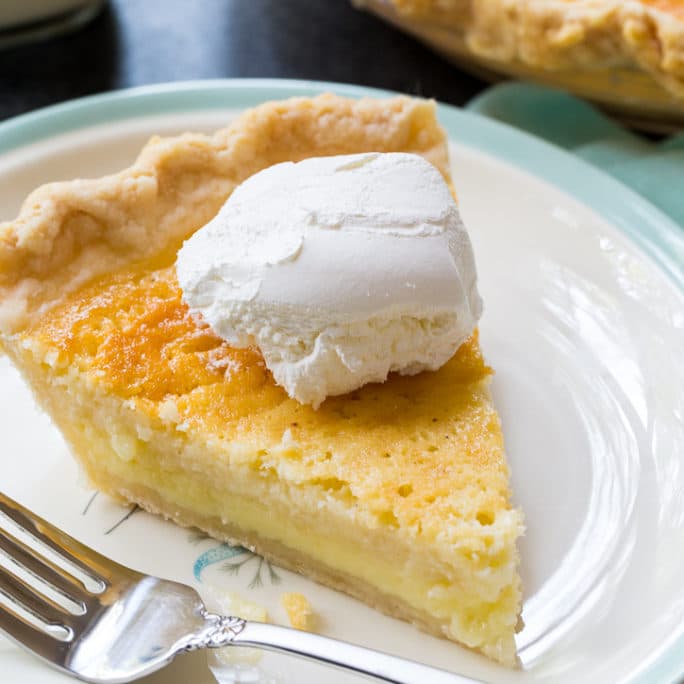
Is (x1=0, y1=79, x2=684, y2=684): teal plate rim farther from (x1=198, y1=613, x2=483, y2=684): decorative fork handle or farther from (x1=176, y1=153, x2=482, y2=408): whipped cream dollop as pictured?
(x1=198, y1=613, x2=483, y2=684): decorative fork handle

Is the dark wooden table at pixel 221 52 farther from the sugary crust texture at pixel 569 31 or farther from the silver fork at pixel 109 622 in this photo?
the silver fork at pixel 109 622

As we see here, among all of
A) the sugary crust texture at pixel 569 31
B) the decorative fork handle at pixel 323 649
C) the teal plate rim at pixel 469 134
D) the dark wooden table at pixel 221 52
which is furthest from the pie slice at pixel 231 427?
the dark wooden table at pixel 221 52

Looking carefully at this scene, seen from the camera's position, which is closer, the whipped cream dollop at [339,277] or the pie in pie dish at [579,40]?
the whipped cream dollop at [339,277]

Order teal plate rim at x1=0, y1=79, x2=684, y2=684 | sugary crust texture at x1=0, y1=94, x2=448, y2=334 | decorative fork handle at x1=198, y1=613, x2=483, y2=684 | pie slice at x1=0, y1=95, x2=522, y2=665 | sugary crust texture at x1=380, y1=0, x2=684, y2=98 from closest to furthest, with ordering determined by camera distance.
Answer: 1. decorative fork handle at x1=198, y1=613, x2=483, y2=684
2. pie slice at x1=0, y1=95, x2=522, y2=665
3. sugary crust texture at x1=0, y1=94, x2=448, y2=334
4. teal plate rim at x1=0, y1=79, x2=684, y2=684
5. sugary crust texture at x1=380, y1=0, x2=684, y2=98

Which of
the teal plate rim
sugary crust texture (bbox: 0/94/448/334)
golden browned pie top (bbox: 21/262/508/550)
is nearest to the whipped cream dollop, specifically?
golden browned pie top (bbox: 21/262/508/550)

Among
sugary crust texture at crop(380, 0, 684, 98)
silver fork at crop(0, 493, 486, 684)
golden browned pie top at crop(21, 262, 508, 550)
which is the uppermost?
sugary crust texture at crop(380, 0, 684, 98)

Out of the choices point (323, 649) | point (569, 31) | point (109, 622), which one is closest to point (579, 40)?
point (569, 31)

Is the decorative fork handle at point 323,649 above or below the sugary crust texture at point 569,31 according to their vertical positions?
below

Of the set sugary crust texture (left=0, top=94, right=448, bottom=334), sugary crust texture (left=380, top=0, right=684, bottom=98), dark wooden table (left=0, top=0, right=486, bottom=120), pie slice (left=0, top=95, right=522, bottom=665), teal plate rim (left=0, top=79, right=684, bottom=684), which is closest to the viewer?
pie slice (left=0, top=95, right=522, bottom=665)
